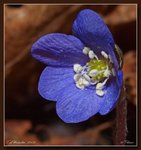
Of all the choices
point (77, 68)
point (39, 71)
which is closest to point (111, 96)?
point (77, 68)

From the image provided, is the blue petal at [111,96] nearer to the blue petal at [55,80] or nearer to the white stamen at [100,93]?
the white stamen at [100,93]

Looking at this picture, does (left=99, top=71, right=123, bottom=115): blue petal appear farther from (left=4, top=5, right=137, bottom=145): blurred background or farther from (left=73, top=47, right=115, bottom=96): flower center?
(left=4, top=5, right=137, bottom=145): blurred background

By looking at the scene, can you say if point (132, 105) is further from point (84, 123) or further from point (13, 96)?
point (13, 96)

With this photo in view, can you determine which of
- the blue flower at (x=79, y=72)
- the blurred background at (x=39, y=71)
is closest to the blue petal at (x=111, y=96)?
the blue flower at (x=79, y=72)

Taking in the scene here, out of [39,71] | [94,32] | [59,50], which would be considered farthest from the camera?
[39,71]

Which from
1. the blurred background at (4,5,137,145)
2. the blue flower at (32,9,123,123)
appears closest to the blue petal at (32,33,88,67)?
the blue flower at (32,9,123,123)

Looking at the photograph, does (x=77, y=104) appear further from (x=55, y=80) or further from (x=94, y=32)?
(x=94, y=32)
